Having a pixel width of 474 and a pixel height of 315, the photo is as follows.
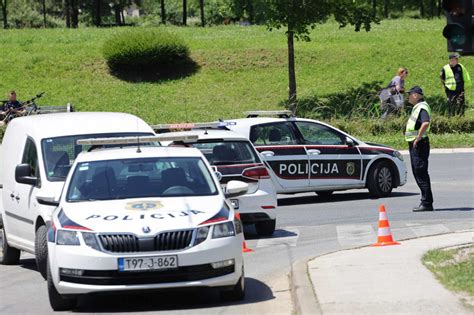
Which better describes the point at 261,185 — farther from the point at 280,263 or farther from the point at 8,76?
the point at 8,76

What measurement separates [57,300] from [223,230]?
5.46ft

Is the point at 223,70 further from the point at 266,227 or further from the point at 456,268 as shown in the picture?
the point at 456,268

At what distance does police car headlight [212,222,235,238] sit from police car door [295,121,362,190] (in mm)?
8668

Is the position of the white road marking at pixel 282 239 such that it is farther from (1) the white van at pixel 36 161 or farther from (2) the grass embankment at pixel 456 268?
(2) the grass embankment at pixel 456 268

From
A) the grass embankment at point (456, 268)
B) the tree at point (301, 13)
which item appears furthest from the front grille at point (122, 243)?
the tree at point (301, 13)

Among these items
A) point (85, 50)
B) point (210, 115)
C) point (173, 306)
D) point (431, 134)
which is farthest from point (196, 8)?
point (173, 306)

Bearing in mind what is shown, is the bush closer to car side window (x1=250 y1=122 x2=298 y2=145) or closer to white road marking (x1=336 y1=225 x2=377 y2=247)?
car side window (x1=250 y1=122 x2=298 y2=145)

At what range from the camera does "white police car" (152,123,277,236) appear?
584 inches

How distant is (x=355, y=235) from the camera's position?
14531 millimetres

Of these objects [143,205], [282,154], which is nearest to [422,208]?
[282,154]

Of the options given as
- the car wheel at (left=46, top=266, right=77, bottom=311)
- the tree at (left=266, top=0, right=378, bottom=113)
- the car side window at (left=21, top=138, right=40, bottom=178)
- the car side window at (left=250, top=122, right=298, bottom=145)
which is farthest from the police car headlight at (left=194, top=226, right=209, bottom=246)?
the tree at (left=266, top=0, right=378, bottom=113)

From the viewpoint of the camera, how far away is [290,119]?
61.1 feet

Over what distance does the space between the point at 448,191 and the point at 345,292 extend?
10.8 m

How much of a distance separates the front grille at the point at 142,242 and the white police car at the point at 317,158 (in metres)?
8.55
